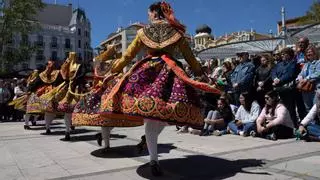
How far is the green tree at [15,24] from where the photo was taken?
2681 centimetres

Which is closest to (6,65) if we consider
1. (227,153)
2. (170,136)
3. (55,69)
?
(55,69)

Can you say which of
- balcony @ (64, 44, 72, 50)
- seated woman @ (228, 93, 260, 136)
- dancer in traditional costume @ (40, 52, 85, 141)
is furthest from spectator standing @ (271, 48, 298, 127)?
balcony @ (64, 44, 72, 50)

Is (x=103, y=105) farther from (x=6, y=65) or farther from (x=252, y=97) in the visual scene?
(x=6, y=65)

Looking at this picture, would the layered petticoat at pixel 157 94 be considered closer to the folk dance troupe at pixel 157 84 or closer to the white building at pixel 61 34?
the folk dance troupe at pixel 157 84

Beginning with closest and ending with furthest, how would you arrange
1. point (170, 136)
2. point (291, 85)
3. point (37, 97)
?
point (291, 85), point (170, 136), point (37, 97)

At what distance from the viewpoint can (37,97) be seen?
380 inches

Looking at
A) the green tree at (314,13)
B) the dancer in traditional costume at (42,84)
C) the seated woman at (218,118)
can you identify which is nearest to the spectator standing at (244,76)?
the seated woman at (218,118)

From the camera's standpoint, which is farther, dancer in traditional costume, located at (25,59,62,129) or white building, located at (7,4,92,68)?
white building, located at (7,4,92,68)

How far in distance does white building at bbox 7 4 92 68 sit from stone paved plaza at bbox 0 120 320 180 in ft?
233

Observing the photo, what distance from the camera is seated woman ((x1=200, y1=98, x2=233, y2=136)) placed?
876cm

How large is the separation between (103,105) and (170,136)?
3715mm

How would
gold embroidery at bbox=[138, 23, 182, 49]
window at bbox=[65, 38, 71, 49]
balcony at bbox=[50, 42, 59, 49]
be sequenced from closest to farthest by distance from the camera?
gold embroidery at bbox=[138, 23, 182, 49] → balcony at bbox=[50, 42, 59, 49] → window at bbox=[65, 38, 71, 49]

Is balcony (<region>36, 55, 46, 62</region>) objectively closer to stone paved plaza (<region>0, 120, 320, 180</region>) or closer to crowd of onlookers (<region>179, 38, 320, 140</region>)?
crowd of onlookers (<region>179, 38, 320, 140</region>)

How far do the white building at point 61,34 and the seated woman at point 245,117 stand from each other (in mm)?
70078
